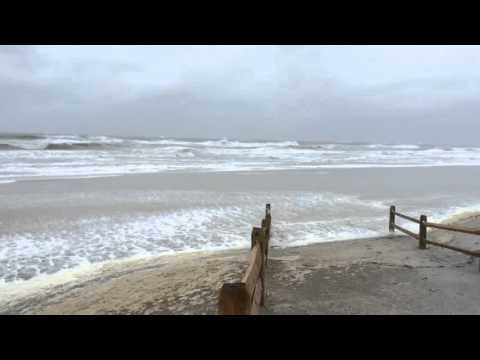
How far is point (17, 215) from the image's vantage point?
10312mm

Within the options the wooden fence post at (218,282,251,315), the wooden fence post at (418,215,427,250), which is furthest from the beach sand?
the wooden fence post at (218,282,251,315)

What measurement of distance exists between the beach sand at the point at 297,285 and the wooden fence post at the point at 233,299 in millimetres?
2373

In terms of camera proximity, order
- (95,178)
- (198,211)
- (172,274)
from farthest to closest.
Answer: (95,178), (198,211), (172,274)

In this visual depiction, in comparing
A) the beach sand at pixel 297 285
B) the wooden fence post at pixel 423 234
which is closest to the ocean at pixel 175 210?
the beach sand at pixel 297 285

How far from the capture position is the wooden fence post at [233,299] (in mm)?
2365

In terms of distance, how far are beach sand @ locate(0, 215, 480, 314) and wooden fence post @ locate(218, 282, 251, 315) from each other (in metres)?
2.37

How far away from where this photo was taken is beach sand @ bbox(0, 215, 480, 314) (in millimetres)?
4797

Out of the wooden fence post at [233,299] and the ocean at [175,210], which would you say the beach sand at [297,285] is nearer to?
the ocean at [175,210]

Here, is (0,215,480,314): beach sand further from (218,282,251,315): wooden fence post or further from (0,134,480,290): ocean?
(218,282,251,315): wooden fence post

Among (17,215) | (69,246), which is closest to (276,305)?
(69,246)

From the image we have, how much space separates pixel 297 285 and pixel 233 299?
140 inches

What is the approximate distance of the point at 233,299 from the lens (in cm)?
238
